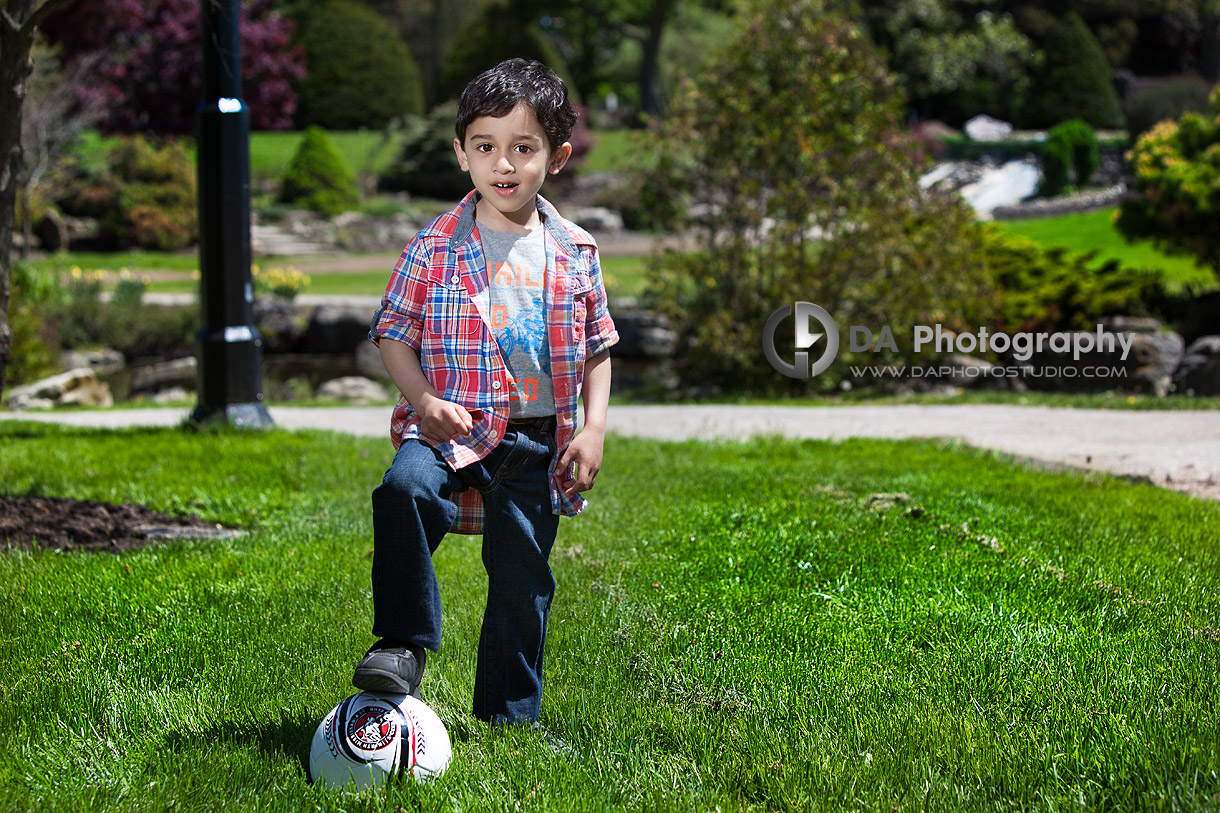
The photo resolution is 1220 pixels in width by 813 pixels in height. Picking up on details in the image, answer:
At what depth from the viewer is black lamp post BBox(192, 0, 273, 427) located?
23.1 ft

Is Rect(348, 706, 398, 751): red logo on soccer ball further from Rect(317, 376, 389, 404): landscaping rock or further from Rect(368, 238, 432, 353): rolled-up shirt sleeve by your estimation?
Rect(317, 376, 389, 404): landscaping rock

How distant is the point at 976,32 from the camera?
3819 centimetres

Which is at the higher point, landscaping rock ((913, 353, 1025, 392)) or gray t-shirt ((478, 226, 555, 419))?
gray t-shirt ((478, 226, 555, 419))

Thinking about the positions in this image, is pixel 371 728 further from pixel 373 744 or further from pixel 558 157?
pixel 558 157

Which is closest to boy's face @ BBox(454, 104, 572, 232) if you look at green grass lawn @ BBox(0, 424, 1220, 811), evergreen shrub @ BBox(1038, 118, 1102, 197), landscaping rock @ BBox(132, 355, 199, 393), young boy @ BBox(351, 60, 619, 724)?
young boy @ BBox(351, 60, 619, 724)

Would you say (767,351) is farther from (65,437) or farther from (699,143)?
(65,437)

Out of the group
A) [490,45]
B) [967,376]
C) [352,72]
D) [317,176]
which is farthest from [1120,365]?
[352,72]

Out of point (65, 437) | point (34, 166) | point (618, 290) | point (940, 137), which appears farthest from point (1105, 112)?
point (65, 437)

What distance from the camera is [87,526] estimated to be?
4812 mm

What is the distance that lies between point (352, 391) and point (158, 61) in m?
13.1

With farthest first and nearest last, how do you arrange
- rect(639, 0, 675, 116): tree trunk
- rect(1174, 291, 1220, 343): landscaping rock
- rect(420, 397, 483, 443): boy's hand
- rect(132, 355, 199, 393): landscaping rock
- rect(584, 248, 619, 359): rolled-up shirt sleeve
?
rect(639, 0, 675, 116): tree trunk, rect(132, 355, 199, 393): landscaping rock, rect(1174, 291, 1220, 343): landscaping rock, rect(584, 248, 619, 359): rolled-up shirt sleeve, rect(420, 397, 483, 443): boy's hand

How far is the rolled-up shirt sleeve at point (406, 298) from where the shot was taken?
2551 millimetres

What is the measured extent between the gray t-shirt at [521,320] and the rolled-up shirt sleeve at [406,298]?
155 millimetres

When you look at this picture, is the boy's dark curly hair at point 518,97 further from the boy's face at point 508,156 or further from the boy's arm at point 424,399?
the boy's arm at point 424,399
